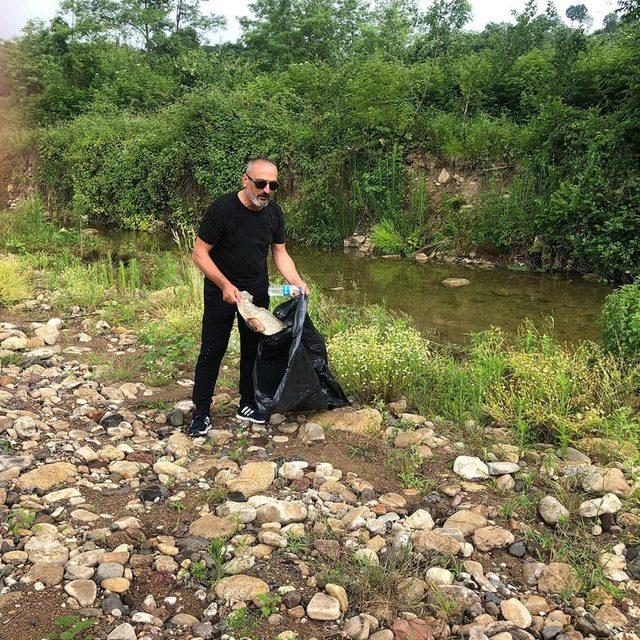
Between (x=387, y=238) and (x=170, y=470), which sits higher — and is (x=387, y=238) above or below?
above

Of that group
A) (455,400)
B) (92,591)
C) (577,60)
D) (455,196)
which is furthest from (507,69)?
(92,591)

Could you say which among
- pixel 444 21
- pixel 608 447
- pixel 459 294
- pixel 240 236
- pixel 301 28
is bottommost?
pixel 459 294

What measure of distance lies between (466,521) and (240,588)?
1285 mm

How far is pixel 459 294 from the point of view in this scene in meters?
10.1

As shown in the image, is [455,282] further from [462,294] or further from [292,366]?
[292,366]

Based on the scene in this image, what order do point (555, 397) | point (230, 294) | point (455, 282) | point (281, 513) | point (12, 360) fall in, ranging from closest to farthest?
point (281, 513)
point (230, 294)
point (555, 397)
point (12, 360)
point (455, 282)

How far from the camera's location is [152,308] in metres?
7.39

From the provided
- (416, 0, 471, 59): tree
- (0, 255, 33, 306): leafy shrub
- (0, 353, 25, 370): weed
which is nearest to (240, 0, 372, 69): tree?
(416, 0, 471, 59): tree

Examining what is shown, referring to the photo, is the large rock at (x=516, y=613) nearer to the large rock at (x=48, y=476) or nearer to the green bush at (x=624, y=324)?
the large rock at (x=48, y=476)

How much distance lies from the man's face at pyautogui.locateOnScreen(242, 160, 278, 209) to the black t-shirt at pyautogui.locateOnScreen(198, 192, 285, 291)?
13 centimetres

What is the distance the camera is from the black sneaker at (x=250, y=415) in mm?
4480

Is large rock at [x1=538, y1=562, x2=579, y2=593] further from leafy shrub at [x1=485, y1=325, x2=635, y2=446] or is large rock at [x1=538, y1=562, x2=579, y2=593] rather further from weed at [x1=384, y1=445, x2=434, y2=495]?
leafy shrub at [x1=485, y1=325, x2=635, y2=446]

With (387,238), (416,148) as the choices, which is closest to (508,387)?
(387,238)

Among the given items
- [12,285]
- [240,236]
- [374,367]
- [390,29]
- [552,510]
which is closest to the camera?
[552,510]
